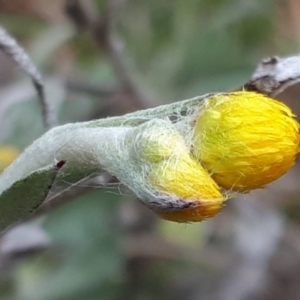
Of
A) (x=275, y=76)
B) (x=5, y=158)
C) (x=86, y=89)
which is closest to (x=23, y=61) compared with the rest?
(x=5, y=158)

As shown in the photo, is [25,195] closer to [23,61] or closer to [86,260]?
[23,61]

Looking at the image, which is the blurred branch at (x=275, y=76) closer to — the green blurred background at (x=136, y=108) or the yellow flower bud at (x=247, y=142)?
the yellow flower bud at (x=247, y=142)

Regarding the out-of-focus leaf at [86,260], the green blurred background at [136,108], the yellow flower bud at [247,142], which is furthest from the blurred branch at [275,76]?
Answer: the out-of-focus leaf at [86,260]

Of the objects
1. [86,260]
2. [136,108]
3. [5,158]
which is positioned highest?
[5,158]

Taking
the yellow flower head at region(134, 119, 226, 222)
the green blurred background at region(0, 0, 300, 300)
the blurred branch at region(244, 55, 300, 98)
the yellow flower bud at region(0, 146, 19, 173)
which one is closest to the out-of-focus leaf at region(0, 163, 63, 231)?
the yellow flower head at region(134, 119, 226, 222)

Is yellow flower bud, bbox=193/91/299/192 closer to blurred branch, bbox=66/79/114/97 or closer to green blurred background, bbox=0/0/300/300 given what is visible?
green blurred background, bbox=0/0/300/300

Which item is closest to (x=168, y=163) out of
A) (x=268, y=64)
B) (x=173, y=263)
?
(x=268, y=64)

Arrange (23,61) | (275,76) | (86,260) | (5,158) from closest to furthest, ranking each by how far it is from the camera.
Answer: (275,76) < (23,61) < (5,158) < (86,260)

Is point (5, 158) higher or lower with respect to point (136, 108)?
higher
